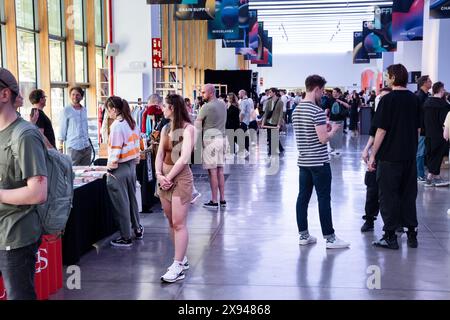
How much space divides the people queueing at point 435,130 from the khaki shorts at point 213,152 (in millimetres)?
3604

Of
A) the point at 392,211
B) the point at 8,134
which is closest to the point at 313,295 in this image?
the point at 392,211

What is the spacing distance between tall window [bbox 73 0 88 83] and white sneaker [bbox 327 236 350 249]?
27.6 ft

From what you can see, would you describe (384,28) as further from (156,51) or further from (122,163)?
(122,163)

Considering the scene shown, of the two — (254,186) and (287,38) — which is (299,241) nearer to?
(254,186)

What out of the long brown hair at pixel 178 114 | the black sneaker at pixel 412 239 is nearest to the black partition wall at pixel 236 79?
the black sneaker at pixel 412 239

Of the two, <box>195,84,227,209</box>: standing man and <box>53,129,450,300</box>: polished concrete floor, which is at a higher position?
<box>195,84,227,209</box>: standing man

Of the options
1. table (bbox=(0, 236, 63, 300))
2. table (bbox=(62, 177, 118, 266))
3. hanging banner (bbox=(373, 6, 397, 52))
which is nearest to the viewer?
table (bbox=(0, 236, 63, 300))

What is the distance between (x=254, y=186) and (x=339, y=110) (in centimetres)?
460

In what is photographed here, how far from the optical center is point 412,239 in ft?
18.4

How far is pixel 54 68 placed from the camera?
36.4 feet

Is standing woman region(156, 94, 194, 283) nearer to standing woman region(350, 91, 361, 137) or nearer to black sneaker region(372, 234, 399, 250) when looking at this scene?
black sneaker region(372, 234, 399, 250)

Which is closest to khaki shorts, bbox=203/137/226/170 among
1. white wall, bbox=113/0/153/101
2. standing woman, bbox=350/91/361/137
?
white wall, bbox=113/0/153/101

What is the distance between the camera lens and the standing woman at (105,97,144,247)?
18.0ft

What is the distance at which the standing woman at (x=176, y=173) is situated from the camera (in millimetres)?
4422
